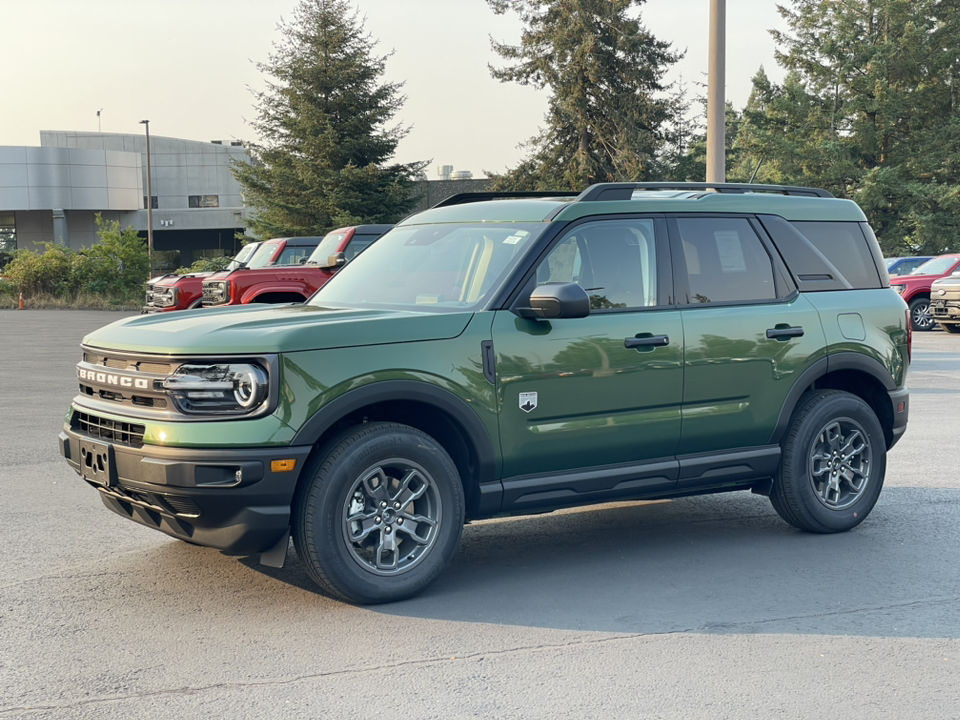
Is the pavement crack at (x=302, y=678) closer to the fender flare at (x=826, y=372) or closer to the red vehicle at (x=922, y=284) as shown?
the fender flare at (x=826, y=372)

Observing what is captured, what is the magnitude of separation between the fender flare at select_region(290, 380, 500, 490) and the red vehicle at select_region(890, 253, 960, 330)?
21.4 meters

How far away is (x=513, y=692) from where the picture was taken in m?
4.27

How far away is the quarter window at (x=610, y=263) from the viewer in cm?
601

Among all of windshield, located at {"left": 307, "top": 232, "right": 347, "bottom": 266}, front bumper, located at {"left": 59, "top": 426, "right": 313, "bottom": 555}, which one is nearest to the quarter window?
front bumper, located at {"left": 59, "top": 426, "right": 313, "bottom": 555}

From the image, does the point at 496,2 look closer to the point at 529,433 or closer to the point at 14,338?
the point at 14,338

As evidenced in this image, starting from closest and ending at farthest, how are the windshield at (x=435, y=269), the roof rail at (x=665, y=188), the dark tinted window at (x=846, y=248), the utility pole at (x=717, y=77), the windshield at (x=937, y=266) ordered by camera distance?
the windshield at (x=435, y=269)
the roof rail at (x=665, y=188)
the dark tinted window at (x=846, y=248)
the utility pole at (x=717, y=77)
the windshield at (x=937, y=266)

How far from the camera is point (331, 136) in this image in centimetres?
4600

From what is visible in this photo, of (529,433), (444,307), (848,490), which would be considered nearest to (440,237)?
(444,307)

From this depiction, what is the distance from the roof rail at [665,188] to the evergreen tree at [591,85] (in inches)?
1576

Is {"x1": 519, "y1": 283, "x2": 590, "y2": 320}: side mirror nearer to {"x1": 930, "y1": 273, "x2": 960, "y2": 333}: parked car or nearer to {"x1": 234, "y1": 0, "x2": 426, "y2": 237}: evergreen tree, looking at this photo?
{"x1": 930, "y1": 273, "x2": 960, "y2": 333}: parked car

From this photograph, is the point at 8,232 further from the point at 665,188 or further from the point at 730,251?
the point at 730,251

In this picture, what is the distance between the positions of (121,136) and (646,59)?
1783 inches

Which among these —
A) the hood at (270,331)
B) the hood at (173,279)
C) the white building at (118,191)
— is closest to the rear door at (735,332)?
the hood at (270,331)

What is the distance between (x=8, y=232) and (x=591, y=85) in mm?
40513
